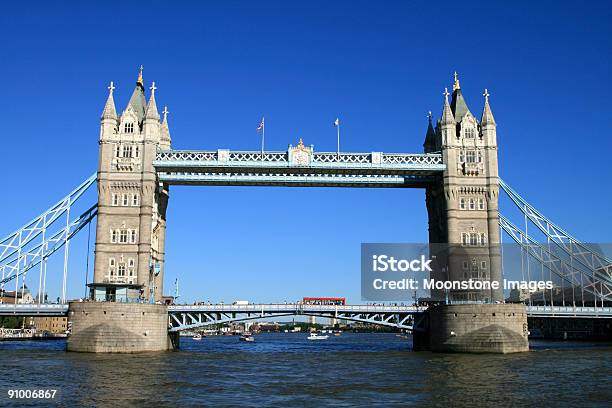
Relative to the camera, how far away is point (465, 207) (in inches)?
3302

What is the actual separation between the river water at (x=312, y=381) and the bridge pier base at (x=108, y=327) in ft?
10.8

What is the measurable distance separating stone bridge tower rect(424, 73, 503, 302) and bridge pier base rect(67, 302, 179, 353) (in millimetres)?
35810

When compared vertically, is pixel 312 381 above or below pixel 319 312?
below

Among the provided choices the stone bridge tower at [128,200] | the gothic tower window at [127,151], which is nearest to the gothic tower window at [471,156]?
the stone bridge tower at [128,200]

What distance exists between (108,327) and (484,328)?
4027cm

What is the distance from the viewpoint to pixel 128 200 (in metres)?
82.2

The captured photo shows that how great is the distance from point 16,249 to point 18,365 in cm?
2608

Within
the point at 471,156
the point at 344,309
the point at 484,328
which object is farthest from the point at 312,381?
the point at 471,156

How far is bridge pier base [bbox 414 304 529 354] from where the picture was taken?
72938 millimetres

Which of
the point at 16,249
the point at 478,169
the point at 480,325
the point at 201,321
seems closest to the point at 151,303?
the point at 201,321

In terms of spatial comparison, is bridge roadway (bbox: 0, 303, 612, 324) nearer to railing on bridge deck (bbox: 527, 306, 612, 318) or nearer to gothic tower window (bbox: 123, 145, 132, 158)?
railing on bridge deck (bbox: 527, 306, 612, 318)

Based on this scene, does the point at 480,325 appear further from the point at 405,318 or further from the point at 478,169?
the point at 478,169

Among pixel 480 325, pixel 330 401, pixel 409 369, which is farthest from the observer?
pixel 480 325

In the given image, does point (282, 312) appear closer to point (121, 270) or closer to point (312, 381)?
point (121, 270)
